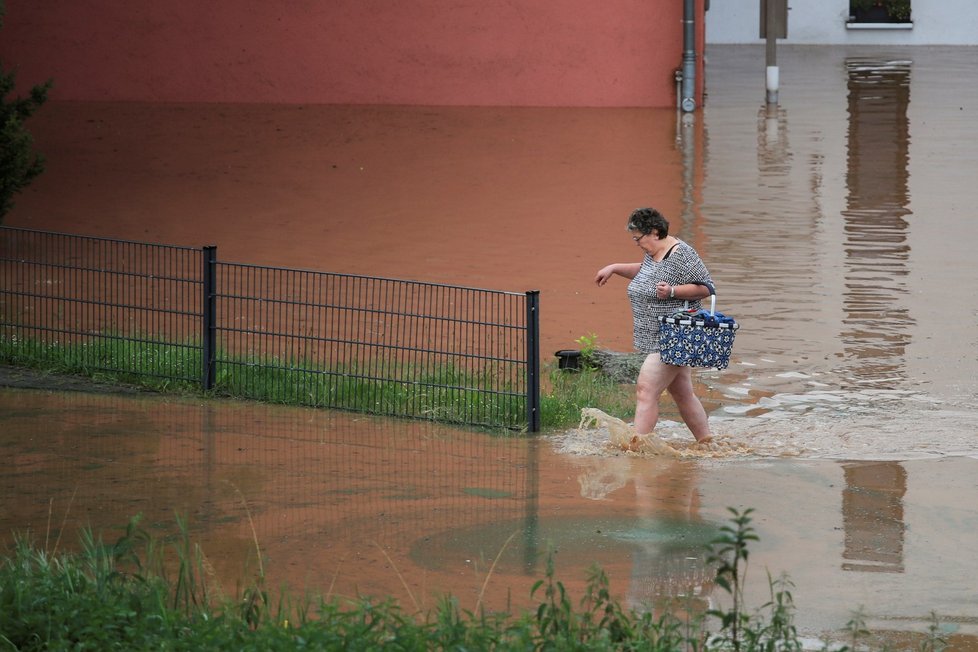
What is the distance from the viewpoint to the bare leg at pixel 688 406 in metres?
8.77

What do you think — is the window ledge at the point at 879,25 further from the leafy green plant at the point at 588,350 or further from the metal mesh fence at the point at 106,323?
the leafy green plant at the point at 588,350

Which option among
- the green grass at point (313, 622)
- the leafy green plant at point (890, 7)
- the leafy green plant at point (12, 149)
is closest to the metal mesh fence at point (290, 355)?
the leafy green plant at point (12, 149)

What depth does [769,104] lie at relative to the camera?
24938 millimetres

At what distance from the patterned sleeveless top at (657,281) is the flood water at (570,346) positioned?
0.71 m

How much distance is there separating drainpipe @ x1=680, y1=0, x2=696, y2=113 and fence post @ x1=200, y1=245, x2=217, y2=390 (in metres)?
14.4

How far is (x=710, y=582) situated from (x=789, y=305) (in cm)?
670

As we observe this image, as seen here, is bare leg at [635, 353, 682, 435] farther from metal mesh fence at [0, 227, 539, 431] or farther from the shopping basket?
metal mesh fence at [0, 227, 539, 431]

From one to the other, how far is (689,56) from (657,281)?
15.0 m

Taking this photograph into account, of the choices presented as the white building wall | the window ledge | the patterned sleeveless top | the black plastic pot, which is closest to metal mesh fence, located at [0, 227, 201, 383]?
the black plastic pot

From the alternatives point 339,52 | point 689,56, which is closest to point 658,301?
point 689,56

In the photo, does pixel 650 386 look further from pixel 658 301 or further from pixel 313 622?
pixel 313 622

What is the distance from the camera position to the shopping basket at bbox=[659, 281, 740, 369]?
8.38 m

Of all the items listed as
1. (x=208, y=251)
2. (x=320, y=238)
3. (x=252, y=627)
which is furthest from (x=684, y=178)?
(x=252, y=627)

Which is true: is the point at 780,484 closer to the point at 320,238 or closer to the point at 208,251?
the point at 208,251
